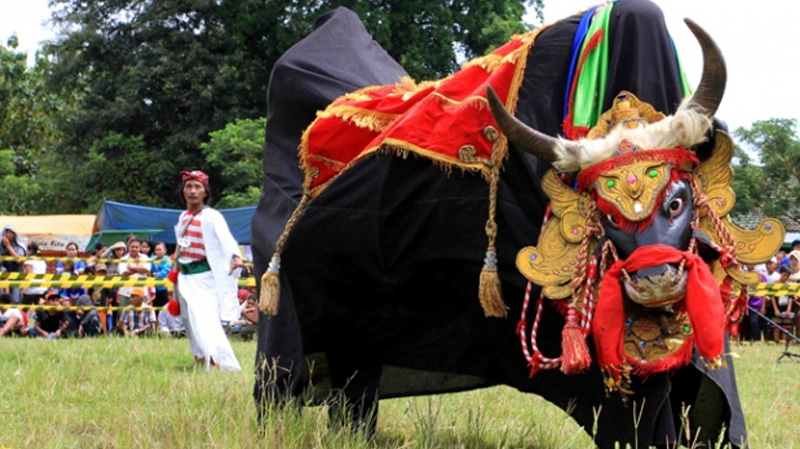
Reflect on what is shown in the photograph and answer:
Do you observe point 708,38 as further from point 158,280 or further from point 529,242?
point 158,280

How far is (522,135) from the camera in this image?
4.07 m

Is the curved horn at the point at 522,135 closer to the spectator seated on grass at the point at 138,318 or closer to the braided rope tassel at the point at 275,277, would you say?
the braided rope tassel at the point at 275,277

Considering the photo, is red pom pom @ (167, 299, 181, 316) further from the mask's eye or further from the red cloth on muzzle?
the mask's eye

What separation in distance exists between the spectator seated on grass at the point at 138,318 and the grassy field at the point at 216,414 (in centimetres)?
533

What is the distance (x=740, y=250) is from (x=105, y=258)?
13.0 metres

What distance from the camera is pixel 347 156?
17.0ft

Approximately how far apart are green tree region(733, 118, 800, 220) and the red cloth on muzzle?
23.0 meters

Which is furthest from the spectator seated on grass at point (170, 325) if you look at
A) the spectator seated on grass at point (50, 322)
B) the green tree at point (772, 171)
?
the green tree at point (772, 171)

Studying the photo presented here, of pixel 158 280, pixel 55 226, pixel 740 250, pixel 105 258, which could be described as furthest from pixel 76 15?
pixel 740 250

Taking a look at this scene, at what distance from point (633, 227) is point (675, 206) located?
0.18 meters

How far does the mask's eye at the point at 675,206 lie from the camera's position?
392 cm

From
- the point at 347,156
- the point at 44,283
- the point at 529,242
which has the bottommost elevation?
the point at 44,283

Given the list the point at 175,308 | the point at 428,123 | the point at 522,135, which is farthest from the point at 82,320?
the point at 522,135

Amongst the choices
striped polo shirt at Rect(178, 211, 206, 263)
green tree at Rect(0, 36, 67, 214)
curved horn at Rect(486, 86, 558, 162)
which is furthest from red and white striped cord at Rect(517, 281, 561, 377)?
green tree at Rect(0, 36, 67, 214)
